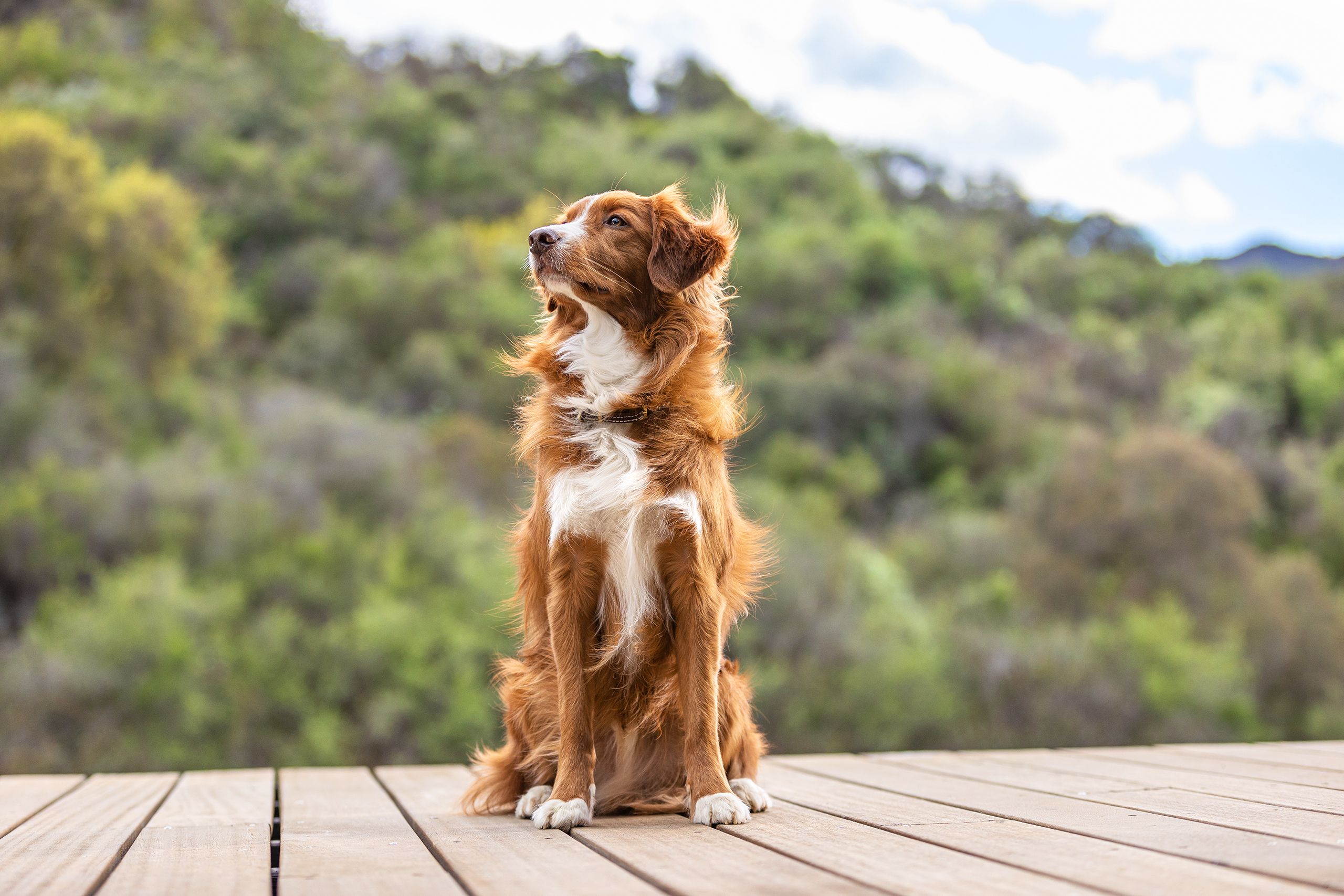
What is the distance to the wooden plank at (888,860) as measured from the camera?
6.57ft

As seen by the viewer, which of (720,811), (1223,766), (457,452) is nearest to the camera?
(720,811)

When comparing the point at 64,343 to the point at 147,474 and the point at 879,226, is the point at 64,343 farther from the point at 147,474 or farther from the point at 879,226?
the point at 879,226

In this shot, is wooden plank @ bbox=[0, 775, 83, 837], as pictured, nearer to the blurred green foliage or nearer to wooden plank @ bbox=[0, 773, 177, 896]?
wooden plank @ bbox=[0, 773, 177, 896]

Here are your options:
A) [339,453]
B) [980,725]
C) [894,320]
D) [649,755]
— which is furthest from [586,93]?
[649,755]

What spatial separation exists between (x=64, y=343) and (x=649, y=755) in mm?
19144

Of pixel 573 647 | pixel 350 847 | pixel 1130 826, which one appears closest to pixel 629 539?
pixel 573 647

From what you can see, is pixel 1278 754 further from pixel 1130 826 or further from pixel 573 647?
pixel 573 647

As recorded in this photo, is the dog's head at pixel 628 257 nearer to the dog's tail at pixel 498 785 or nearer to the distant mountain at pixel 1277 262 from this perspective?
the dog's tail at pixel 498 785

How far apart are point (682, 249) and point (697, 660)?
42.3 inches

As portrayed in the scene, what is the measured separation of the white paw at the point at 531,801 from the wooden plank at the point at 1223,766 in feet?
7.08

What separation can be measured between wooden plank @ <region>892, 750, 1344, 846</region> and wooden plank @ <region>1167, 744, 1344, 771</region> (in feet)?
1.46

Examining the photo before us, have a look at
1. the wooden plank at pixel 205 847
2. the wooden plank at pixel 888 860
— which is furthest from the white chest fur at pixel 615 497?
the wooden plank at pixel 205 847

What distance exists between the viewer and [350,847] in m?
2.52

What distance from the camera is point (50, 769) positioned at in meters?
12.3
